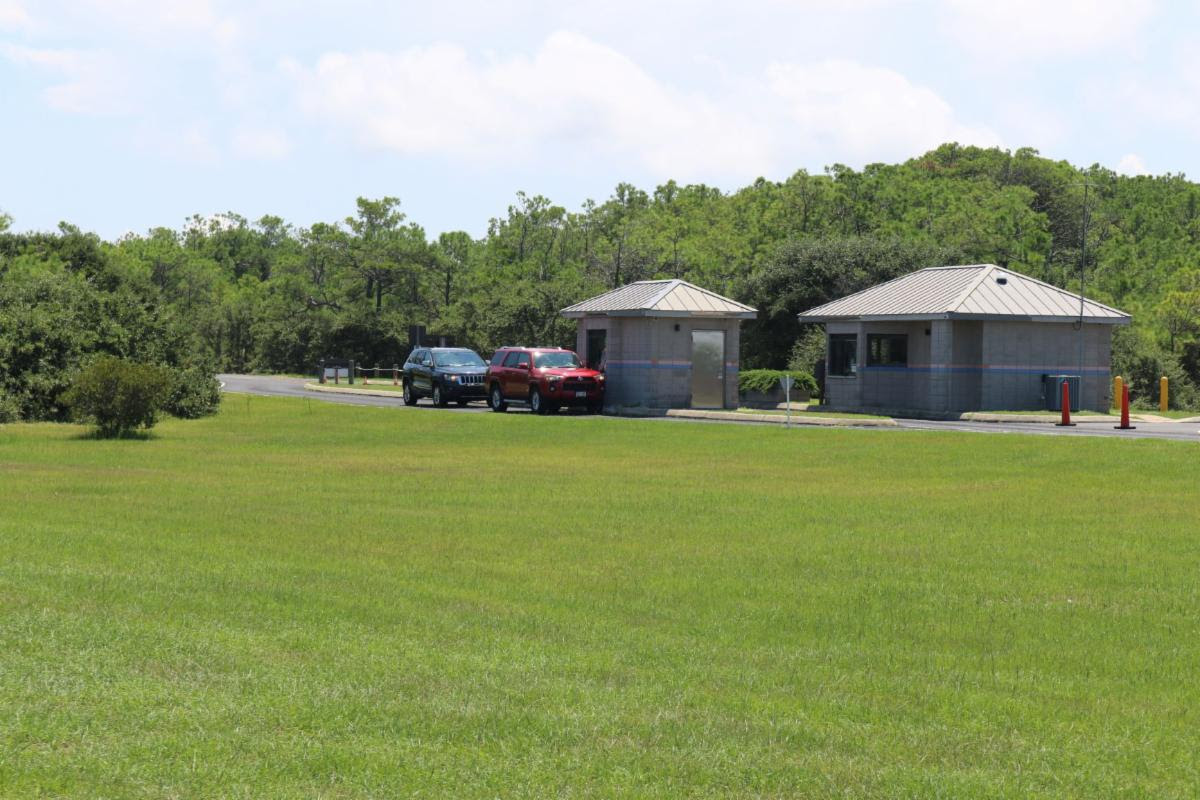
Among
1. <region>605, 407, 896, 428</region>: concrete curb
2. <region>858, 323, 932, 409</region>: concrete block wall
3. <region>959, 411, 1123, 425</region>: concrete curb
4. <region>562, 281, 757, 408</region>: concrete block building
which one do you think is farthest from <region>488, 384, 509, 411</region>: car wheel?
<region>959, 411, 1123, 425</region>: concrete curb

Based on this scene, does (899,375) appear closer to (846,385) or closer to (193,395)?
(846,385)

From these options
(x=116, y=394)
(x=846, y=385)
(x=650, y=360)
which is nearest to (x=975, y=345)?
(x=846, y=385)

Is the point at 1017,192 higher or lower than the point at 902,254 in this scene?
higher

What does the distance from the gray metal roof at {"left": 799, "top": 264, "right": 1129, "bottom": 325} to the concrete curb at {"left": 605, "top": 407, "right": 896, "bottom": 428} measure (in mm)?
5086

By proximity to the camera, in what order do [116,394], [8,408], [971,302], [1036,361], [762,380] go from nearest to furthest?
[116,394], [8,408], [971,302], [1036,361], [762,380]

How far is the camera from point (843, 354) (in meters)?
45.0

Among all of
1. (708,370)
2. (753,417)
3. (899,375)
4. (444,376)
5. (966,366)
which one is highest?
(966,366)

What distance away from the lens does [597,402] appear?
41.2m

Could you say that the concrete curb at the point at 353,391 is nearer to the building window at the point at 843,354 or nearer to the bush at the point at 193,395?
the bush at the point at 193,395

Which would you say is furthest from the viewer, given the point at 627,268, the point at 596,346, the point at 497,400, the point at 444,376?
the point at 627,268

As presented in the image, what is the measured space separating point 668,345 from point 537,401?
5.06 m

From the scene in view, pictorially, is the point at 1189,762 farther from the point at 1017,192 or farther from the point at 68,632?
the point at 1017,192

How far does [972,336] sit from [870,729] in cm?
3573

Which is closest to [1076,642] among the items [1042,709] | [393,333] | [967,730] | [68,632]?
[1042,709]
